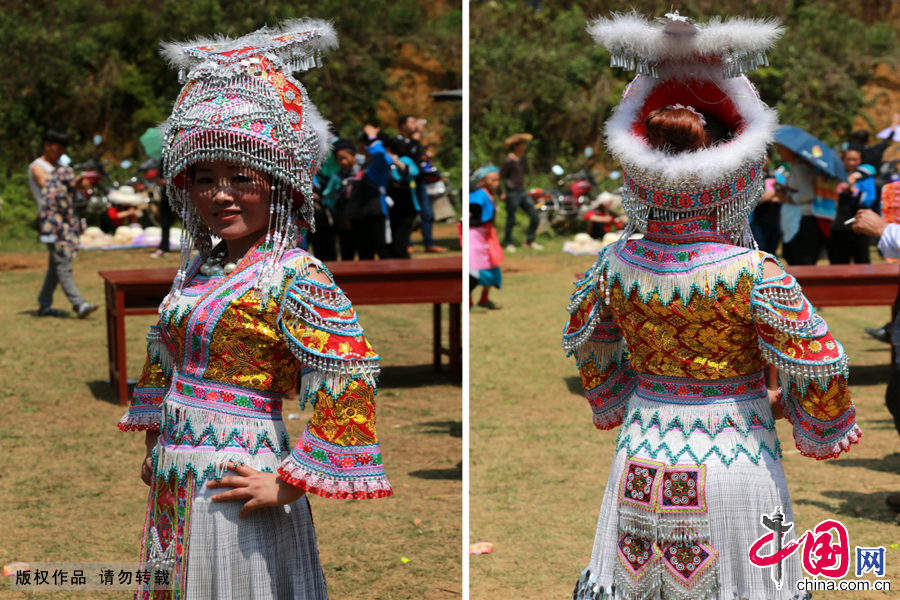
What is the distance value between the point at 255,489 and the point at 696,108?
5.42 ft

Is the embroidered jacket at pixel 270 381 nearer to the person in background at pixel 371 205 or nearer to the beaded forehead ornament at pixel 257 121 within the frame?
the beaded forehead ornament at pixel 257 121

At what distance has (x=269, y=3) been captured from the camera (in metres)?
25.9

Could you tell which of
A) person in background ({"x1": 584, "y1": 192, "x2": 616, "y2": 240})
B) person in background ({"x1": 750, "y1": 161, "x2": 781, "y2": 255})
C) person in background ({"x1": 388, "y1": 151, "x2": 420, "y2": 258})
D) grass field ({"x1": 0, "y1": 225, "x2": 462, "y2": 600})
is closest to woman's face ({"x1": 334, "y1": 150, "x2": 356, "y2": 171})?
person in background ({"x1": 388, "y1": 151, "x2": 420, "y2": 258})

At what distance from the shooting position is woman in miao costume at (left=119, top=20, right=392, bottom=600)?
2418mm

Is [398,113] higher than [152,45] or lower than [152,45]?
lower

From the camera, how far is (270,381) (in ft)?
8.33

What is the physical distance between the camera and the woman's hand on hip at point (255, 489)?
95.9 inches

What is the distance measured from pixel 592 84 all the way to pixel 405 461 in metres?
20.6

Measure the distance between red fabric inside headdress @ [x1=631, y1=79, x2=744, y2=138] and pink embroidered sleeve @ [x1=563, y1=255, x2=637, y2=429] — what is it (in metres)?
0.48

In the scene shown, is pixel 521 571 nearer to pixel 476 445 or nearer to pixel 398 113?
pixel 476 445

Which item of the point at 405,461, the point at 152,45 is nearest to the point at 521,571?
the point at 405,461

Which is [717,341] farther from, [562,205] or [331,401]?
[562,205]

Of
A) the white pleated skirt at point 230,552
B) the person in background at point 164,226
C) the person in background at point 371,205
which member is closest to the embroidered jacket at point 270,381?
the white pleated skirt at point 230,552

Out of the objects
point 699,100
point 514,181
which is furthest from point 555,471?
point 514,181
